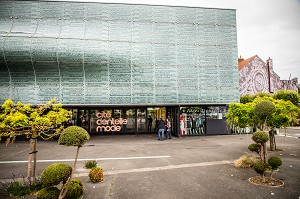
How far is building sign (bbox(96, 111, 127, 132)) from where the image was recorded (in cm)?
2005

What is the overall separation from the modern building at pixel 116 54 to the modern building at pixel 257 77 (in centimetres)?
1679

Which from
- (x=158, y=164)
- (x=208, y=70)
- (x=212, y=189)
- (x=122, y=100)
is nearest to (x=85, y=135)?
(x=212, y=189)

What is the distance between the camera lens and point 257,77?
3322 cm

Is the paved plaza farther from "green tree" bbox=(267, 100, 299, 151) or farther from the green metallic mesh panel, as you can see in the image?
the green metallic mesh panel

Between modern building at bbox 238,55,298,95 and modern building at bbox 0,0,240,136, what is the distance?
16788 mm

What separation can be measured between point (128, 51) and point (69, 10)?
6269 mm

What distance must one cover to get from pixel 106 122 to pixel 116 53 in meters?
7.89

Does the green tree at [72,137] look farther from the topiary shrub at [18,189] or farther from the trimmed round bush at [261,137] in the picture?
the trimmed round bush at [261,137]

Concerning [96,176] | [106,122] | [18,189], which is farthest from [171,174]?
[106,122]

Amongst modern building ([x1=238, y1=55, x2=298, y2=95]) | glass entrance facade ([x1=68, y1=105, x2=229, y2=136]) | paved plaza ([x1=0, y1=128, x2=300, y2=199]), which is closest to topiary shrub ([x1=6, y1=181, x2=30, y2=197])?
paved plaza ([x1=0, y1=128, x2=300, y2=199])

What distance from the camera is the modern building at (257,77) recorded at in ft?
106

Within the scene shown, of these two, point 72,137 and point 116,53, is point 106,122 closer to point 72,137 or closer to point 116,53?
point 116,53

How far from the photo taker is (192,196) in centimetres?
569

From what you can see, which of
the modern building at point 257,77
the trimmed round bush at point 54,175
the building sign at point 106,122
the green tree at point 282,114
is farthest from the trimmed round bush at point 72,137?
the modern building at point 257,77
